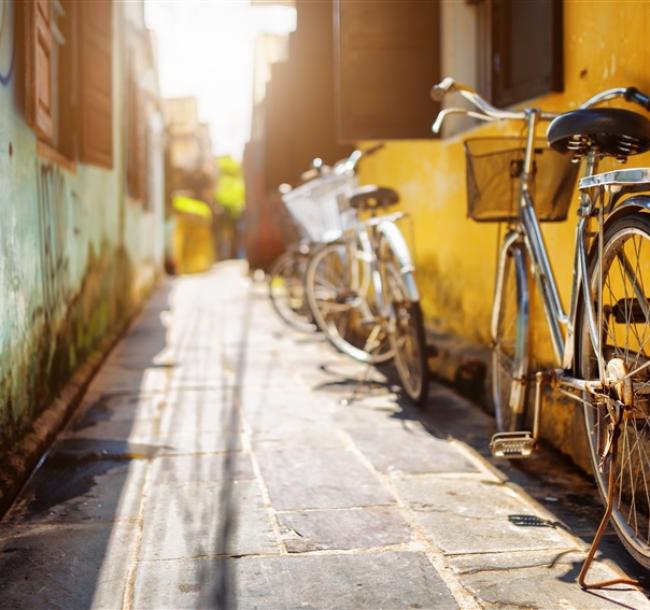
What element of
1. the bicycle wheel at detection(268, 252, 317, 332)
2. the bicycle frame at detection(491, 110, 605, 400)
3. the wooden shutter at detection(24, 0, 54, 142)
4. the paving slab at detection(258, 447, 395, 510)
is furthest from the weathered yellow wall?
the wooden shutter at detection(24, 0, 54, 142)

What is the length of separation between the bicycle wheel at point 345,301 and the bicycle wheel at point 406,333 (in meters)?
0.24

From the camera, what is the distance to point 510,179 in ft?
11.6

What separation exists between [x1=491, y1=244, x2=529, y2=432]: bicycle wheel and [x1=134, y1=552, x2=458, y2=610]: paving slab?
1.08 meters

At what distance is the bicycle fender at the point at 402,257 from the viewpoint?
446cm

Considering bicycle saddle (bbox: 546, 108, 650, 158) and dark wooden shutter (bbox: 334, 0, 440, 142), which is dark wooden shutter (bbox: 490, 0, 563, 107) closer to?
dark wooden shutter (bbox: 334, 0, 440, 142)

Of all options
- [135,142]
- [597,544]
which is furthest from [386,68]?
[135,142]

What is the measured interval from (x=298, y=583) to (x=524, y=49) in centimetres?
295

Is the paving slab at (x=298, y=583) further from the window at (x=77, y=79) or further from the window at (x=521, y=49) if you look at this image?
the window at (x=77, y=79)

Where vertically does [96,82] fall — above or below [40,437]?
above

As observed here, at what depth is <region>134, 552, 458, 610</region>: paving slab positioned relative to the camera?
2227 mm

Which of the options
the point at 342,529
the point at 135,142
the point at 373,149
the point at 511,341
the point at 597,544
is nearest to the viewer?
the point at 597,544

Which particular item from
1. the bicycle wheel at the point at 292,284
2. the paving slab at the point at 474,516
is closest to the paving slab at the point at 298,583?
the paving slab at the point at 474,516

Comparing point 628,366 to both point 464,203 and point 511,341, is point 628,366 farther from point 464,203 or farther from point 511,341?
point 464,203

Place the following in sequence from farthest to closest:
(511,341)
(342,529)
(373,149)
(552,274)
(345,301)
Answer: (345,301), (373,149), (511,341), (552,274), (342,529)
